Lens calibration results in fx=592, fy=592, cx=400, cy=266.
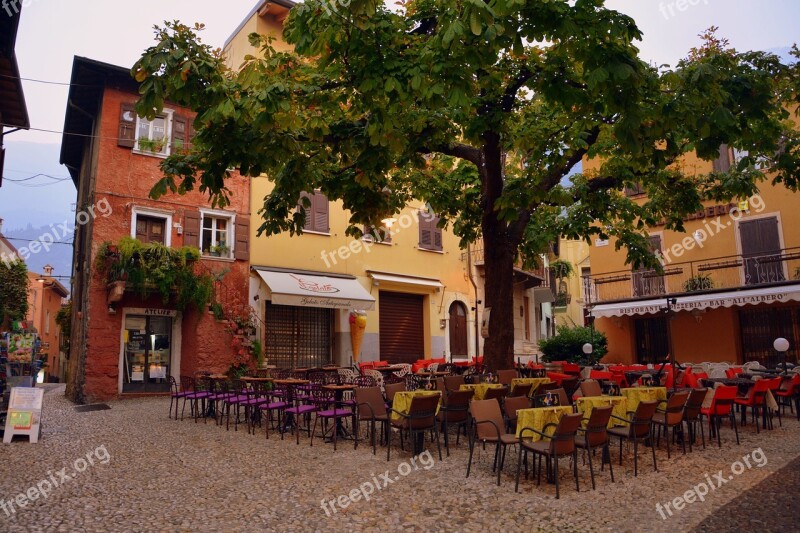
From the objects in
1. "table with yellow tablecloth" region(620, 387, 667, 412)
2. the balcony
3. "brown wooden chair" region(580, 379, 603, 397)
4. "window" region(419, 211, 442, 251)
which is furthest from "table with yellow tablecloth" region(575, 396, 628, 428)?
"window" region(419, 211, 442, 251)

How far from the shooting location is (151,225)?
631 inches

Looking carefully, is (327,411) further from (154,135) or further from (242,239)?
(154,135)

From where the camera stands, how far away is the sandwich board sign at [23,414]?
8.94 meters

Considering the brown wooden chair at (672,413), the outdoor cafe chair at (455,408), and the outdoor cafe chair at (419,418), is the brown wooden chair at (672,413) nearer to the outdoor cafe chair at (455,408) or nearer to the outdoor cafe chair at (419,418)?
the outdoor cafe chair at (455,408)

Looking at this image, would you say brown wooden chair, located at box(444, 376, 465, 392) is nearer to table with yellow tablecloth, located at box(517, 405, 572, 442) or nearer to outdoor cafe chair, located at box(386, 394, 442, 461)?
outdoor cafe chair, located at box(386, 394, 442, 461)

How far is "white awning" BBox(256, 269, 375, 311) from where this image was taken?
16.5 metres

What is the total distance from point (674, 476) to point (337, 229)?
14130 millimetres

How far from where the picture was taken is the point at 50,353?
37.8 m

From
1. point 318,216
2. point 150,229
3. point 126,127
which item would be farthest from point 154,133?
point 318,216

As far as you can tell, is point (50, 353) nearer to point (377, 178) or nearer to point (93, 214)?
point (93, 214)

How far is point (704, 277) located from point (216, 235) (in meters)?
14.5

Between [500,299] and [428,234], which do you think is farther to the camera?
[428,234]

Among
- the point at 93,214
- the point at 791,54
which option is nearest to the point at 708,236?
the point at 791,54

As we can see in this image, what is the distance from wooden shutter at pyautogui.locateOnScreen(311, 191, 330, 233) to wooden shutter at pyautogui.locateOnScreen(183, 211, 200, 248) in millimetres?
3789
